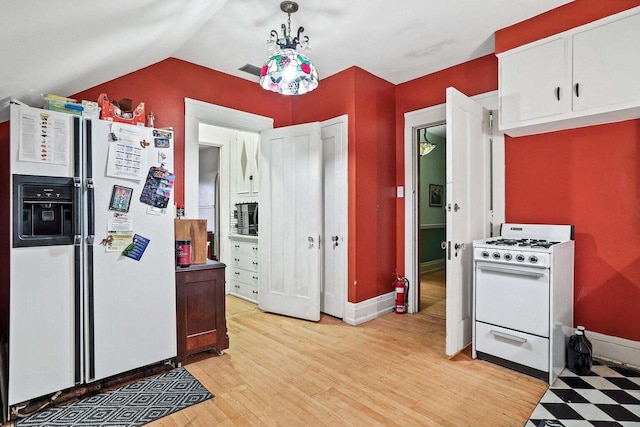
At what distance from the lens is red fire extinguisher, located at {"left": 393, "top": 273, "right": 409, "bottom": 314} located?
3996 mm

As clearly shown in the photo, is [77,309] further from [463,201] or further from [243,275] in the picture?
[463,201]

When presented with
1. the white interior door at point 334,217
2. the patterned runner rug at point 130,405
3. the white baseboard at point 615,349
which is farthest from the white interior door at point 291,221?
the white baseboard at point 615,349

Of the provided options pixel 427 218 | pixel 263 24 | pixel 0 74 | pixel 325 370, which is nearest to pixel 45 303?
pixel 0 74

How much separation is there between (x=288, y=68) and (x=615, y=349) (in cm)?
327

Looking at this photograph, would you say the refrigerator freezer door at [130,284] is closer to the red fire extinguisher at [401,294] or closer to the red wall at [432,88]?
the red fire extinguisher at [401,294]

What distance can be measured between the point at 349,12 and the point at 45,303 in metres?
2.89

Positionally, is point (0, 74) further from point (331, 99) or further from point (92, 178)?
point (331, 99)

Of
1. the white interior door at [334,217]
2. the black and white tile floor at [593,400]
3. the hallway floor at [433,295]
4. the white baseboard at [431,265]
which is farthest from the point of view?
the white baseboard at [431,265]

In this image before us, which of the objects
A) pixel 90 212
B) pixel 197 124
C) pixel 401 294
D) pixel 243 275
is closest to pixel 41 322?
pixel 90 212

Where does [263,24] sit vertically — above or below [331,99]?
above

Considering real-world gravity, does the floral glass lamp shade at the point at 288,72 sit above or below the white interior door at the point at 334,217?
above

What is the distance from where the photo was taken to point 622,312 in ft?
8.65

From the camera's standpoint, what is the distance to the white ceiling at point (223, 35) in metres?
1.59

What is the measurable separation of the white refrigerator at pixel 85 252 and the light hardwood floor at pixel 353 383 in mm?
604
